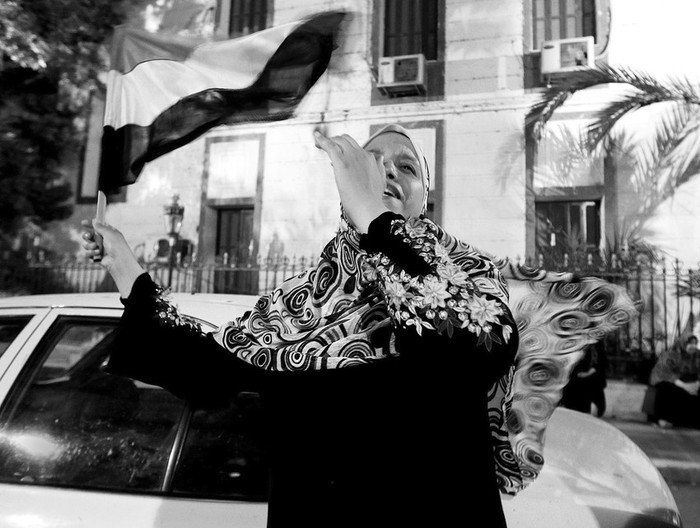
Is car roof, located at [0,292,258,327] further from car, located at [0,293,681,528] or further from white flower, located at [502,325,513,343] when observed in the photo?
white flower, located at [502,325,513,343]

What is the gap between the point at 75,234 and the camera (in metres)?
11.7

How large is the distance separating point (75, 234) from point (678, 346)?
11.4 m

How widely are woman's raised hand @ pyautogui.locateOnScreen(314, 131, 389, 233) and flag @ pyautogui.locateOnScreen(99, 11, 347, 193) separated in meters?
0.30

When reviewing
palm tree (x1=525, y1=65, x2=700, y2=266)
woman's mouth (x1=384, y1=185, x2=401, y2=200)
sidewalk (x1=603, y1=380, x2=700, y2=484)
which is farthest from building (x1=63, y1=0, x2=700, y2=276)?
woman's mouth (x1=384, y1=185, x2=401, y2=200)

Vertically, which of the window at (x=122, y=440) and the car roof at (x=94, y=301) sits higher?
the car roof at (x=94, y=301)

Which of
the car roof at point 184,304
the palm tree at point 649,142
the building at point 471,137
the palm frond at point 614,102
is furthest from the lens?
the building at point 471,137

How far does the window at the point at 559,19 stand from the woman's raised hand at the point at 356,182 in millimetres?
9465

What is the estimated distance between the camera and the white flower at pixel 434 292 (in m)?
0.89

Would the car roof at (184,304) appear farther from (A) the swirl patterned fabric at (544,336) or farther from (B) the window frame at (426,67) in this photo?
(B) the window frame at (426,67)

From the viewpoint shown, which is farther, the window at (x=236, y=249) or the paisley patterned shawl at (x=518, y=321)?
the window at (x=236, y=249)

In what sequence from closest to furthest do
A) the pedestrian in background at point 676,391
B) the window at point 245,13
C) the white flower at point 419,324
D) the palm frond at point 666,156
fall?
the white flower at point 419,324
the pedestrian in background at point 676,391
the palm frond at point 666,156
the window at point 245,13

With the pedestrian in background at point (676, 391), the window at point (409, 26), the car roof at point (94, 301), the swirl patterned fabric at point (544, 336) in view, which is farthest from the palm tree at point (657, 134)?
the swirl patterned fabric at point (544, 336)

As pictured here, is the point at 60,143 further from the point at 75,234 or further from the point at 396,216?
the point at 396,216

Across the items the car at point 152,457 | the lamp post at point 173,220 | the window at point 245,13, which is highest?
the window at point 245,13
